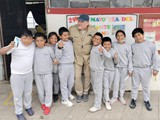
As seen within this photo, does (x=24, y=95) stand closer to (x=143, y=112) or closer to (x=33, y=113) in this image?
(x=33, y=113)

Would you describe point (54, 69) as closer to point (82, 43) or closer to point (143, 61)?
point (82, 43)

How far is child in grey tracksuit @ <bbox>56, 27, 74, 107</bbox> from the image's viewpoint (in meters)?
4.23

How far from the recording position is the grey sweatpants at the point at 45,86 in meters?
4.18

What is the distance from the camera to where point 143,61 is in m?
4.16

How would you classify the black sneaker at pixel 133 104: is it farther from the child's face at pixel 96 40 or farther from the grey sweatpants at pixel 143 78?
the child's face at pixel 96 40

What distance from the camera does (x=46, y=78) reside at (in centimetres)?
417

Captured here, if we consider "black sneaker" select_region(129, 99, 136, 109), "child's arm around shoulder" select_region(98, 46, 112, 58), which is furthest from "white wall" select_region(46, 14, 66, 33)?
"black sneaker" select_region(129, 99, 136, 109)

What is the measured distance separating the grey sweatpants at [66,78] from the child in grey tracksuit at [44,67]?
0.23m

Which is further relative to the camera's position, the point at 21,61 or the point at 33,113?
the point at 33,113

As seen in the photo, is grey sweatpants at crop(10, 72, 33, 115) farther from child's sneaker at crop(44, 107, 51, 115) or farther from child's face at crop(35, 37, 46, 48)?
child's face at crop(35, 37, 46, 48)

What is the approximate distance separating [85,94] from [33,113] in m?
1.10

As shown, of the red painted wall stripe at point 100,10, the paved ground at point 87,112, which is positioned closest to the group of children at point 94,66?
the paved ground at point 87,112

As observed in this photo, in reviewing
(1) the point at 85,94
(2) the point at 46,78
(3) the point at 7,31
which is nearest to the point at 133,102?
(1) the point at 85,94

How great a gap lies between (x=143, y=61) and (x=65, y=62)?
4.51 ft
